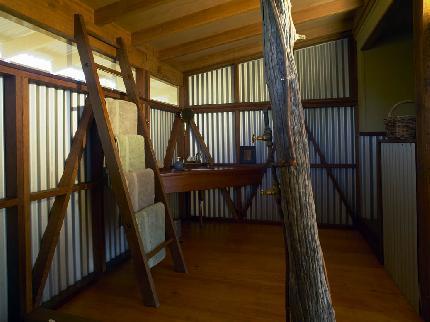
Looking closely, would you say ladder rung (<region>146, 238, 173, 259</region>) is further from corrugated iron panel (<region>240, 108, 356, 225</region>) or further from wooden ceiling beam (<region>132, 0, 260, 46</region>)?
corrugated iron panel (<region>240, 108, 356, 225</region>)

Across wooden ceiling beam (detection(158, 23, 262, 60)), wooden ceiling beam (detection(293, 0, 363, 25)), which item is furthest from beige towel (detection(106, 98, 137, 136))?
wooden ceiling beam (detection(293, 0, 363, 25))

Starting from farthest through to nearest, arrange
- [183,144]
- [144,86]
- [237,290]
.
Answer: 1. [183,144]
2. [144,86]
3. [237,290]

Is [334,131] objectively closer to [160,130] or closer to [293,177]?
[160,130]

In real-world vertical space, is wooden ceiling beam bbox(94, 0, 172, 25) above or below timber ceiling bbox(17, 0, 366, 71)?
below

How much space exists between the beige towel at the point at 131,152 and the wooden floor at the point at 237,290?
102 cm

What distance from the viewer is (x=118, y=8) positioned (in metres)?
2.59

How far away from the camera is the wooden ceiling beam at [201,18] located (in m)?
2.94

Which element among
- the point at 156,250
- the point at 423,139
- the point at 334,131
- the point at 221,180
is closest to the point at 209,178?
the point at 221,180

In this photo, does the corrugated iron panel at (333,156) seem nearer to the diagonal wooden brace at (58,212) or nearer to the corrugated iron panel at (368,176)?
the corrugated iron panel at (368,176)

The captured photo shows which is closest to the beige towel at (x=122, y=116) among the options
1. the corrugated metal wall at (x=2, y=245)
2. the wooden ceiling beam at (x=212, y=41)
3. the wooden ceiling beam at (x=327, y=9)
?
the corrugated metal wall at (x=2, y=245)

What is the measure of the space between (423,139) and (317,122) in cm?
249

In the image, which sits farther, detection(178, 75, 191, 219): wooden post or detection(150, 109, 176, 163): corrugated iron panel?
detection(178, 75, 191, 219): wooden post

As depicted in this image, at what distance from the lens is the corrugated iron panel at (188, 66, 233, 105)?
15.6 ft

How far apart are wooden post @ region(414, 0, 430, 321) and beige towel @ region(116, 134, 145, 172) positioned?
2145mm
